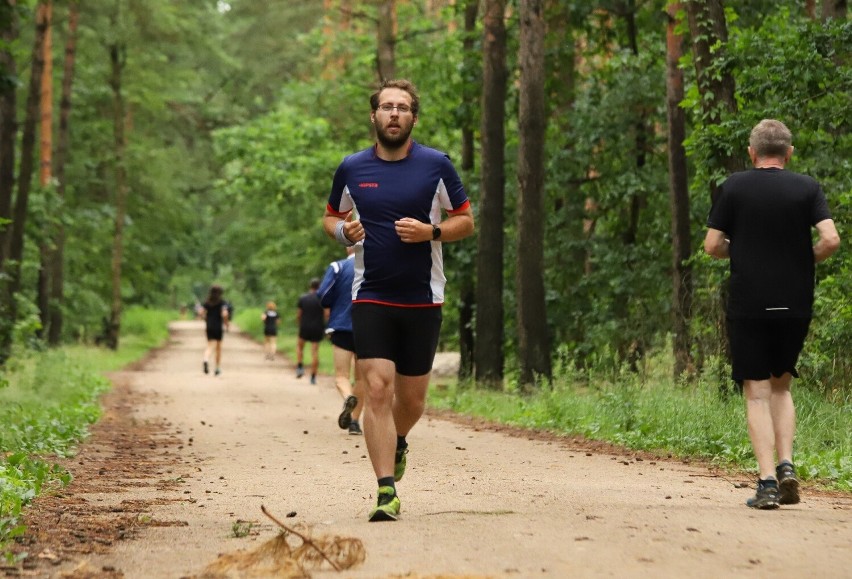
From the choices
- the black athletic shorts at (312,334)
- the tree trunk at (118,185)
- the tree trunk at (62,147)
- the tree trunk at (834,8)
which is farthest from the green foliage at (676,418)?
the tree trunk at (118,185)

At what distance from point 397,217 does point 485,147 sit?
1534cm

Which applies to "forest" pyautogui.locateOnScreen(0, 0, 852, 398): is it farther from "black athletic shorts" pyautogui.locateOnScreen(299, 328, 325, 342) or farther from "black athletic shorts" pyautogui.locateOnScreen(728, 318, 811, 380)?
"black athletic shorts" pyautogui.locateOnScreen(728, 318, 811, 380)

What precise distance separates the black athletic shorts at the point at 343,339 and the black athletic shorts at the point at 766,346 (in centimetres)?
673

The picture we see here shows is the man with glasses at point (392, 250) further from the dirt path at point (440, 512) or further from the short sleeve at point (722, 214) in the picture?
the short sleeve at point (722, 214)

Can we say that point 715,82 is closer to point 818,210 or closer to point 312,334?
point 818,210

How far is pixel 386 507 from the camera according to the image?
7.26 metres

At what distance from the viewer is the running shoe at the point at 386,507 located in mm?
7234

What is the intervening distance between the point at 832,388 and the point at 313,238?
28429 mm

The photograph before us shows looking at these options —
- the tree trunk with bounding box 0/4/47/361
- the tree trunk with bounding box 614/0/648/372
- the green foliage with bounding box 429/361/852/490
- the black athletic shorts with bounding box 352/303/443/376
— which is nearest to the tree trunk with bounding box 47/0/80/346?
the tree trunk with bounding box 0/4/47/361

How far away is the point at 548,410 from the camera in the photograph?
15961 millimetres

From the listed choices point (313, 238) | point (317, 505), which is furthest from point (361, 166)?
point (313, 238)

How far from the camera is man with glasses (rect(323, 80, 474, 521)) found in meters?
7.45

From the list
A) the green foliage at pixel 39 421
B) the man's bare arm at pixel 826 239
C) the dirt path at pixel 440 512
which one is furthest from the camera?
the green foliage at pixel 39 421

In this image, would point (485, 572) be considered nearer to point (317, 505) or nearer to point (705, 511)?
point (705, 511)
